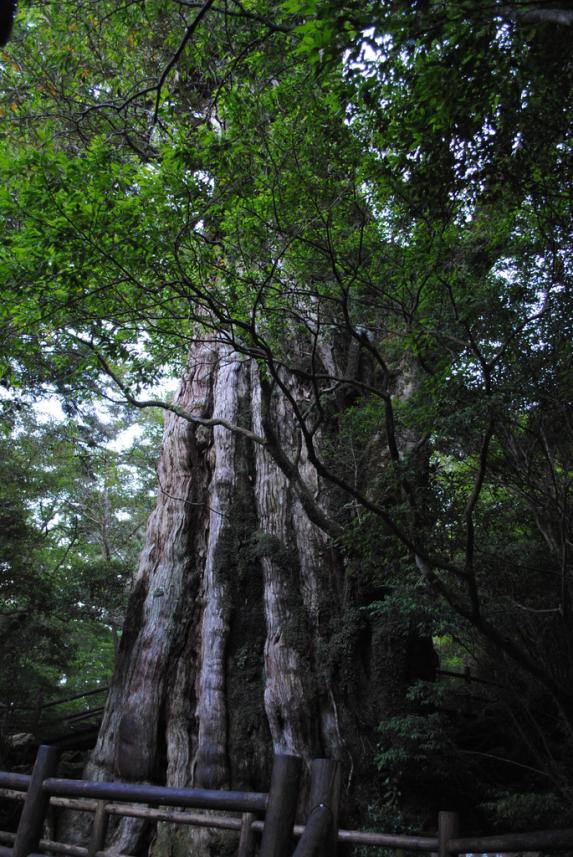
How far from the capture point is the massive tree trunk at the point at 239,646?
5.75 meters

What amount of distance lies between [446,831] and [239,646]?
3957 millimetres

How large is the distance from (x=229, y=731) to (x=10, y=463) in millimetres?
6351

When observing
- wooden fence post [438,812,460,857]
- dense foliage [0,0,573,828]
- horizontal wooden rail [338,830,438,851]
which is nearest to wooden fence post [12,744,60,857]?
horizontal wooden rail [338,830,438,851]

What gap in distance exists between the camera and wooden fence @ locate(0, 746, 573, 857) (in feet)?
7.22

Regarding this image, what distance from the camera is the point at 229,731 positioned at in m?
5.89

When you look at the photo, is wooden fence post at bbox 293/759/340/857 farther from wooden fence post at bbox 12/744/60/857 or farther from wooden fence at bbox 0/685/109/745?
wooden fence at bbox 0/685/109/745

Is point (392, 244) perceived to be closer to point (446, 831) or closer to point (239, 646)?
point (446, 831)

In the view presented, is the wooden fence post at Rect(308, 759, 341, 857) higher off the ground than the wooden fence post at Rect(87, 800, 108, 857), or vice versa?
the wooden fence post at Rect(308, 759, 341, 857)

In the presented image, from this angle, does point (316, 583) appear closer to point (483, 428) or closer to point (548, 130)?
point (483, 428)

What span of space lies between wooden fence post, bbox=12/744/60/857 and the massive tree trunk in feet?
8.63

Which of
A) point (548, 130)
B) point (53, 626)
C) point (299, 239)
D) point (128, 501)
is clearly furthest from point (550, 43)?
point (128, 501)

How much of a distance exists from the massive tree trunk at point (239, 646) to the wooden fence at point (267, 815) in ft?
7.76

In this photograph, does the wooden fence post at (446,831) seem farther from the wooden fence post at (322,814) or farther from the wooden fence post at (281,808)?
the wooden fence post at (281,808)

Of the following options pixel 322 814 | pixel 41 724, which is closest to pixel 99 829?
pixel 322 814
